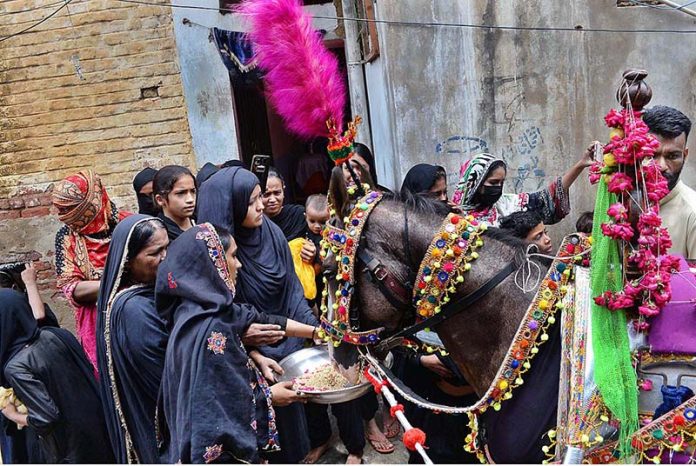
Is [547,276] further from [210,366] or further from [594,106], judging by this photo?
[594,106]

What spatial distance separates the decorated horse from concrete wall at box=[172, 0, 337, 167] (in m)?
5.16

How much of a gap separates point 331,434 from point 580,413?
9.98ft

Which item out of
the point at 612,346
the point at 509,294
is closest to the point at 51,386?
the point at 509,294

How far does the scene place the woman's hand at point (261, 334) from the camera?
116 inches

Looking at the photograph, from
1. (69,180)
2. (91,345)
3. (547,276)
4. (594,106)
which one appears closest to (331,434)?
(91,345)

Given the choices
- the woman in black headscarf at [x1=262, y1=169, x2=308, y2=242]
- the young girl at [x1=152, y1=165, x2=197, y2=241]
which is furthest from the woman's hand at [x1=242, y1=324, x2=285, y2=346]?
the woman in black headscarf at [x1=262, y1=169, x2=308, y2=242]

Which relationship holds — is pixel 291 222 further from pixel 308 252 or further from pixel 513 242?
pixel 513 242

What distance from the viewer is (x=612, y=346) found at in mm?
1853

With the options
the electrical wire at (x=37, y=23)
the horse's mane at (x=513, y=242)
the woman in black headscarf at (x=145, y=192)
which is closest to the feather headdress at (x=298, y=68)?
the horse's mane at (x=513, y=242)

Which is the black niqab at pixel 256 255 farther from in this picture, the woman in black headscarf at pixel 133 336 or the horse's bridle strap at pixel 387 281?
the horse's bridle strap at pixel 387 281

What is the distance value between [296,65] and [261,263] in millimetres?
1361

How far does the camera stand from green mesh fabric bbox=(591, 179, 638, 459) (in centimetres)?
180

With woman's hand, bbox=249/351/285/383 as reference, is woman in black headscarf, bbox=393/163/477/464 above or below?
A: below

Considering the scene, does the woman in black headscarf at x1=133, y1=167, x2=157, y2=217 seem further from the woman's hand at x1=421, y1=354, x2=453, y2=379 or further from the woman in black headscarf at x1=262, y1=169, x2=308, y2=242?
the woman's hand at x1=421, y1=354, x2=453, y2=379
